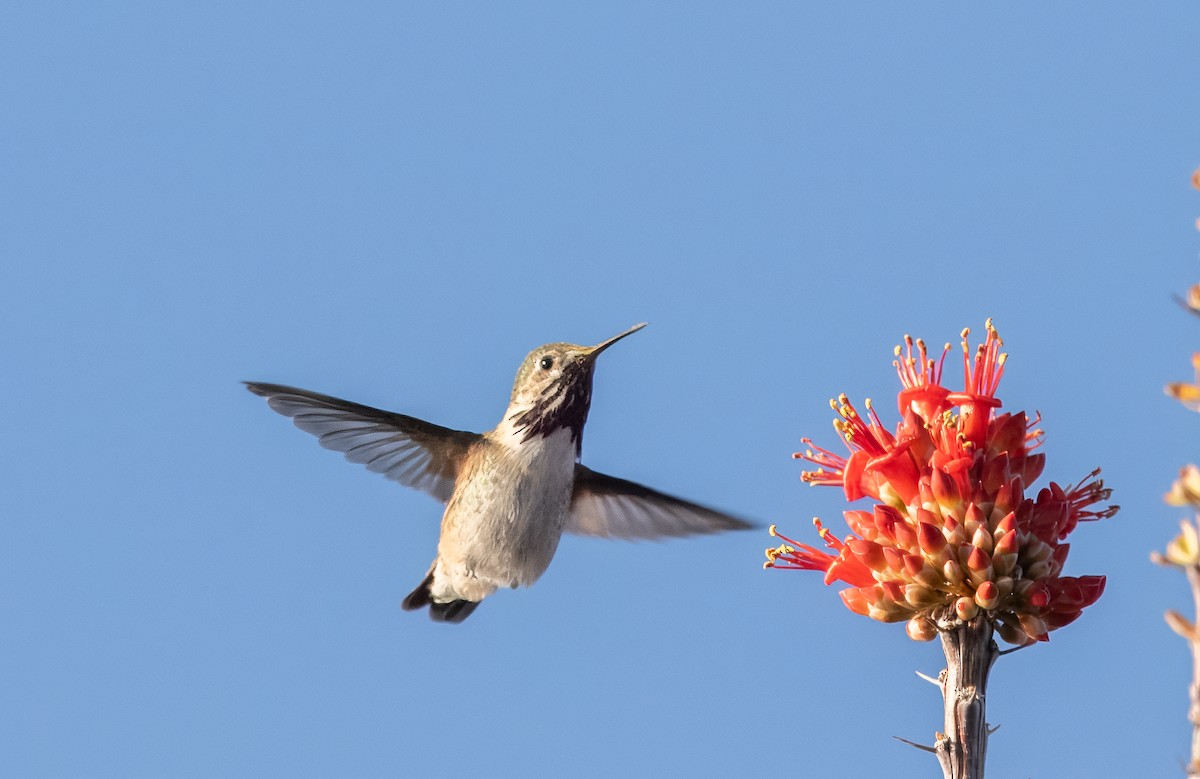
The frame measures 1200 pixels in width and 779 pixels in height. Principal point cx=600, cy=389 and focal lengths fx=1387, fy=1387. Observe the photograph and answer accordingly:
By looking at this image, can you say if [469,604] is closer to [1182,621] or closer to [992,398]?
[992,398]

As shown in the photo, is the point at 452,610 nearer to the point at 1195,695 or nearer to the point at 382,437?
the point at 382,437

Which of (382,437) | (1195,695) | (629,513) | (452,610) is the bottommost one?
(1195,695)

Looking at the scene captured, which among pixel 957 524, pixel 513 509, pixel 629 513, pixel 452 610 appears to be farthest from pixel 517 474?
pixel 957 524

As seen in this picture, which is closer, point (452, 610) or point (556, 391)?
point (556, 391)

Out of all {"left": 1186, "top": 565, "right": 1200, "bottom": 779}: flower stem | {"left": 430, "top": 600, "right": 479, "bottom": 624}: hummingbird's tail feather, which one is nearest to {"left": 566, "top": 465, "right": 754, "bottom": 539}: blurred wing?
{"left": 430, "top": 600, "right": 479, "bottom": 624}: hummingbird's tail feather

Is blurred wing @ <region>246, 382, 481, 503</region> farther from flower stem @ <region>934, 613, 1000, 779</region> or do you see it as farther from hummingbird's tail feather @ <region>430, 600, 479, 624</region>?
flower stem @ <region>934, 613, 1000, 779</region>

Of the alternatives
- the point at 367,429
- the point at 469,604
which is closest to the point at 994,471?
the point at 367,429
